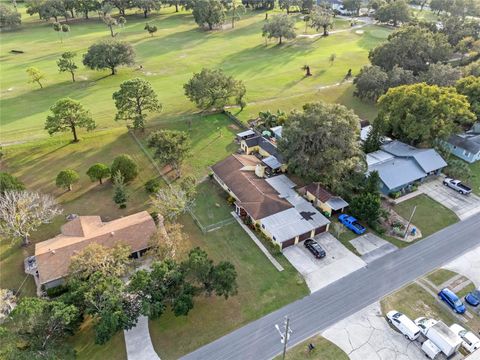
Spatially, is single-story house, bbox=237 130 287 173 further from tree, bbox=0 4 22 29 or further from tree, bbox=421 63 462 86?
tree, bbox=0 4 22 29

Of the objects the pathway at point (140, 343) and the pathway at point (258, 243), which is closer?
the pathway at point (140, 343)

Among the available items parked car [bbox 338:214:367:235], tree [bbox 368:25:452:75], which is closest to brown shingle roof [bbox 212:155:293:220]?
parked car [bbox 338:214:367:235]

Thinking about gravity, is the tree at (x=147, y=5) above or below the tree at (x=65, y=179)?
above

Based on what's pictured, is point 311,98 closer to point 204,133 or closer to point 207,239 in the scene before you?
point 204,133

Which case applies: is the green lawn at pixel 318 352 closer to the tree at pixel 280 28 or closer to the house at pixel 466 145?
the house at pixel 466 145

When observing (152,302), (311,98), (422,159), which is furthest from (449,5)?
(152,302)

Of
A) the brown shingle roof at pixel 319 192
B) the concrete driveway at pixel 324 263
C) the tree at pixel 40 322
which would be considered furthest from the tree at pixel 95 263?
the brown shingle roof at pixel 319 192

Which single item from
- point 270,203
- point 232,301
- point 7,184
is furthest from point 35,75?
point 232,301
